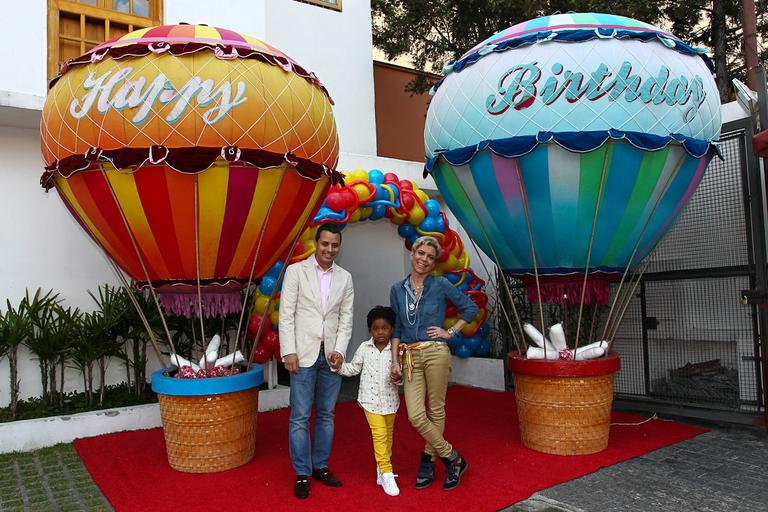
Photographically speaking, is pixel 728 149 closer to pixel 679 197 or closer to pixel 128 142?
pixel 679 197

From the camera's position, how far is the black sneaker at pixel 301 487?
354 centimetres

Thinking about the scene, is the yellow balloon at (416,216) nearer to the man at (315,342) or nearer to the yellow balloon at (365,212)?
the yellow balloon at (365,212)

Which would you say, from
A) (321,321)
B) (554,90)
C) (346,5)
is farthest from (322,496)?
(346,5)

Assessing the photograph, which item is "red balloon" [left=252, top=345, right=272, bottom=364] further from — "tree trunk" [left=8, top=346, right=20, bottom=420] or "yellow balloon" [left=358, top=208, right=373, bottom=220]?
"tree trunk" [left=8, top=346, right=20, bottom=420]

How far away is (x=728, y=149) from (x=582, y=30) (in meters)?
2.09

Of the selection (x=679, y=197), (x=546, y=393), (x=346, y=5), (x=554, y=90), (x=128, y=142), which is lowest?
(x=546, y=393)

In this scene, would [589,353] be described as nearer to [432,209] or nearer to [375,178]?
[432,209]

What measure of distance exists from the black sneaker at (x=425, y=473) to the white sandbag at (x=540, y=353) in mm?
1259

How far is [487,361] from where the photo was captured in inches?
272

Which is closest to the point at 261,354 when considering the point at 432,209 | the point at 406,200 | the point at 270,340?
the point at 270,340

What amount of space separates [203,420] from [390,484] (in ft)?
4.44

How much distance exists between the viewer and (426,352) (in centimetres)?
364

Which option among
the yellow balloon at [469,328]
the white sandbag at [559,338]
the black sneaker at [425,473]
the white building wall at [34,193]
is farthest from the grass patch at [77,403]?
the white sandbag at [559,338]

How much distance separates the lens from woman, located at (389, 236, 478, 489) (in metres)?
Result: 3.60
